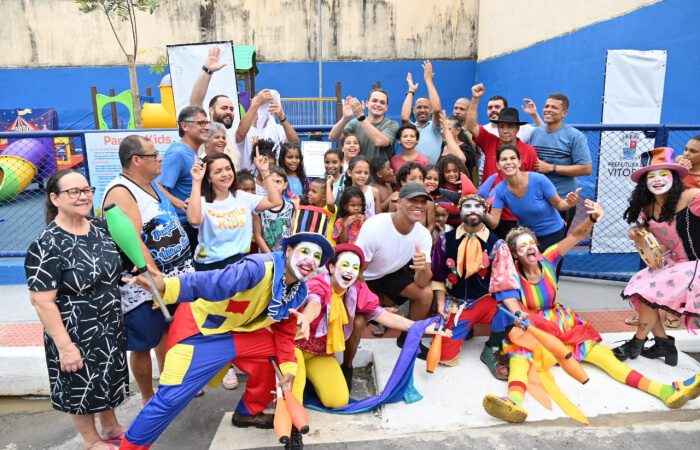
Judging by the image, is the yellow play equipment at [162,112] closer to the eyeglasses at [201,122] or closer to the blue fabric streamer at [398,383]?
the eyeglasses at [201,122]

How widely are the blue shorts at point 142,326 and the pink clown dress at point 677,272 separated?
3576mm

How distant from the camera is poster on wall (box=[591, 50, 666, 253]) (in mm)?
5520

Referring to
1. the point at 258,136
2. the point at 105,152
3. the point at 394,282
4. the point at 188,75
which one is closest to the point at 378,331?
the point at 394,282

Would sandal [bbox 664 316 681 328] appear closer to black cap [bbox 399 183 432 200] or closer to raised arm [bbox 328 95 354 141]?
black cap [bbox 399 183 432 200]

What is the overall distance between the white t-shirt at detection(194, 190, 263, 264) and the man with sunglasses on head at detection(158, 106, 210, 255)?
240 millimetres

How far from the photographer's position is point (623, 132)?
5453 mm

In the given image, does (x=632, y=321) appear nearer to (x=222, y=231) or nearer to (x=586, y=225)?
(x=586, y=225)

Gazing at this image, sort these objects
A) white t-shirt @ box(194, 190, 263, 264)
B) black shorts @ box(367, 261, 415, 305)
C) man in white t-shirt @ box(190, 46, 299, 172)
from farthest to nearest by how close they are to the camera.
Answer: man in white t-shirt @ box(190, 46, 299, 172) < black shorts @ box(367, 261, 415, 305) < white t-shirt @ box(194, 190, 263, 264)

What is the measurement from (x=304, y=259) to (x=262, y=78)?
14.8 meters

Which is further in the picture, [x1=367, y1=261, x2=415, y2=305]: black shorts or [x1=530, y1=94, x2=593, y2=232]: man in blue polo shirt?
[x1=530, y1=94, x2=593, y2=232]: man in blue polo shirt

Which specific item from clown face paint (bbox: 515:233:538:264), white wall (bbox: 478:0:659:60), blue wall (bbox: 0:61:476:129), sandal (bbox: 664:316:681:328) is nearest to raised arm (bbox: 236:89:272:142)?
clown face paint (bbox: 515:233:538:264)

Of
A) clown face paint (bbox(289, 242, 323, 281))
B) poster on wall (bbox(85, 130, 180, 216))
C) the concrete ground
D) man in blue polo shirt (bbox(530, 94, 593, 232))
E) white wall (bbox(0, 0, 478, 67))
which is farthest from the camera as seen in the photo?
white wall (bbox(0, 0, 478, 67))

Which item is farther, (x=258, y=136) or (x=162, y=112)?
(x=162, y=112)

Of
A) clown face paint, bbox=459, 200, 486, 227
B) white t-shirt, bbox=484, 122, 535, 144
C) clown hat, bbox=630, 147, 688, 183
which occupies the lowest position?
clown face paint, bbox=459, 200, 486, 227
